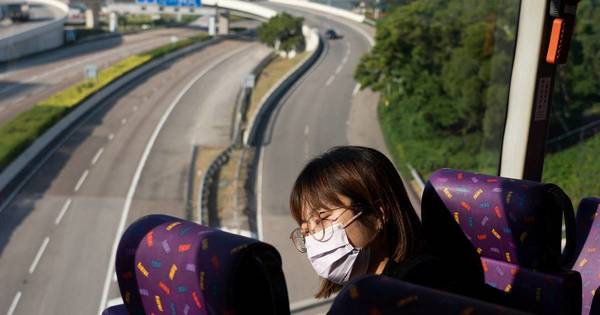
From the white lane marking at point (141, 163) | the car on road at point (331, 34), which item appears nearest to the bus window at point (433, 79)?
the white lane marking at point (141, 163)

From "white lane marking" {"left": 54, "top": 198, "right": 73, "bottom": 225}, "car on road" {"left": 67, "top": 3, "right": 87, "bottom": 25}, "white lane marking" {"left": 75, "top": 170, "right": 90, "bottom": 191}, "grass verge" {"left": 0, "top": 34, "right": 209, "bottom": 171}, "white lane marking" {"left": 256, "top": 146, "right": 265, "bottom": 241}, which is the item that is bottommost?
"white lane marking" {"left": 75, "top": 170, "right": 90, "bottom": 191}

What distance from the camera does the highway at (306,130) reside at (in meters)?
9.81

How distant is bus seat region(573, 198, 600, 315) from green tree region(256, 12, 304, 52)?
21722mm

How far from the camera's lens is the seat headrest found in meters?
1.42

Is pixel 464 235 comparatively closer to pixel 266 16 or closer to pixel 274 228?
pixel 274 228

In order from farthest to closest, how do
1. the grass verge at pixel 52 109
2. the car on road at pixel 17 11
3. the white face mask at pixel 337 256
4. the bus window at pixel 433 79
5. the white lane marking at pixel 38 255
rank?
the bus window at pixel 433 79, the grass verge at pixel 52 109, the car on road at pixel 17 11, the white lane marking at pixel 38 255, the white face mask at pixel 337 256

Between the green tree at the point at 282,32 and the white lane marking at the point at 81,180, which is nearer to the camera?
the white lane marking at the point at 81,180

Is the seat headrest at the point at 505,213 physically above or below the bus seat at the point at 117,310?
above

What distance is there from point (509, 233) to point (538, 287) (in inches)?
5.3

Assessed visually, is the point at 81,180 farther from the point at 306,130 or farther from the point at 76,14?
the point at 76,14

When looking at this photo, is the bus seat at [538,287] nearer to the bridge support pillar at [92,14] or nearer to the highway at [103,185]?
the highway at [103,185]

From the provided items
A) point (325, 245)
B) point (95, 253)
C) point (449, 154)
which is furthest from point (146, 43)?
point (325, 245)

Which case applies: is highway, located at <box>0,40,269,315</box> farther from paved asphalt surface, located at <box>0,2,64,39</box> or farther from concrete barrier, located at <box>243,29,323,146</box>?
paved asphalt surface, located at <box>0,2,64,39</box>

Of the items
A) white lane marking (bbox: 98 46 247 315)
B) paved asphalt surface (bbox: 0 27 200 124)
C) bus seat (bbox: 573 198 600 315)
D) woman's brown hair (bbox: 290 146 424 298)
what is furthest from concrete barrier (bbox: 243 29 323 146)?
woman's brown hair (bbox: 290 146 424 298)
